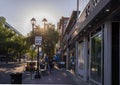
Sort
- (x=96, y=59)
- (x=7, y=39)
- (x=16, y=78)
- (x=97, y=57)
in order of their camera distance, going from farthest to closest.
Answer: (x=7, y=39)
(x=96, y=59)
(x=97, y=57)
(x=16, y=78)

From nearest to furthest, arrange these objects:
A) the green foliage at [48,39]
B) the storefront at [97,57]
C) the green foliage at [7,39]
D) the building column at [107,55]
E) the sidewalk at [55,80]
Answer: the building column at [107,55]
the storefront at [97,57]
the sidewalk at [55,80]
the green foliage at [48,39]
the green foliage at [7,39]

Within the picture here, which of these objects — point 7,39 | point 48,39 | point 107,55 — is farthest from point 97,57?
point 7,39

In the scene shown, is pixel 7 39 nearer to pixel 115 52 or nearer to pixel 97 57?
pixel 97 57

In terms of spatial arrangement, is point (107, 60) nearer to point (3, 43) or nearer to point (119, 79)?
point (119, 79)

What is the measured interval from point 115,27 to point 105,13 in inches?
66.7

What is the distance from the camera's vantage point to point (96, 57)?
1905cm

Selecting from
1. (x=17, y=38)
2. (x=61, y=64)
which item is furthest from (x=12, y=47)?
(x=61, y=64)

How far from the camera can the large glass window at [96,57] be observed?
17.5 m

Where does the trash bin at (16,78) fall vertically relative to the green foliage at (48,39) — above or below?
below

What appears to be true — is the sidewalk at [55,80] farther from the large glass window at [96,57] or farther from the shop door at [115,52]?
the shop door at [115,52]

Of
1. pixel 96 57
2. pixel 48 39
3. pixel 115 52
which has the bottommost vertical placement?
pixel 96 57

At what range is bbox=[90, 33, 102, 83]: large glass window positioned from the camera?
17539 mm

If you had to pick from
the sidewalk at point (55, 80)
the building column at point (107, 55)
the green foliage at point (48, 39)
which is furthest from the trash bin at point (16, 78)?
the green foliage at point (48, 39)

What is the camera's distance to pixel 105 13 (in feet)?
46.1
